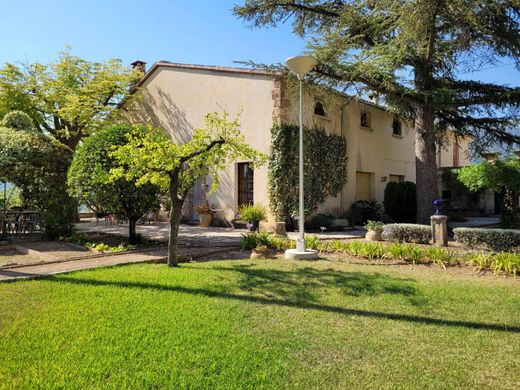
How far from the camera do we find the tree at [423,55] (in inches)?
403

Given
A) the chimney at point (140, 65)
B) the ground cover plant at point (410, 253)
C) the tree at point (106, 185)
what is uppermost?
the chimney at point (140, 65)

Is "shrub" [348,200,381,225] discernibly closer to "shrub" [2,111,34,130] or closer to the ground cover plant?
the ground cover plant

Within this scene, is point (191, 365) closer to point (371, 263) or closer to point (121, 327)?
point (121, 327)

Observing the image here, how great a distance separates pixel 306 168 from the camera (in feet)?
46.7

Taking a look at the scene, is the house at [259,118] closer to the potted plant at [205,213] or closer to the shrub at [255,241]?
the potted plant at [205,213]

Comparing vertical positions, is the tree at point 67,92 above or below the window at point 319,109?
above

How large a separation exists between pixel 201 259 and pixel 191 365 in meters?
5.37

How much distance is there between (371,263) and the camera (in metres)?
7.68

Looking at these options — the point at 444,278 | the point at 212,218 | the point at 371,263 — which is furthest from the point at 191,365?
the point at 212,218

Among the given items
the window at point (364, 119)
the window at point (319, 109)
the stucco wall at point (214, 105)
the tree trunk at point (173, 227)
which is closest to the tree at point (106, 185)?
the tree trunk at point (173, 227)

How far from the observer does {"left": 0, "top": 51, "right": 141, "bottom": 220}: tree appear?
58.5 feet

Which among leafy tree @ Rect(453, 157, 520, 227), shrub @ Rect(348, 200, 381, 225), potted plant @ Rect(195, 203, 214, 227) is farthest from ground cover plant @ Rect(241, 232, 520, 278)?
shrub @ Rect(348, 200, 381, 225)

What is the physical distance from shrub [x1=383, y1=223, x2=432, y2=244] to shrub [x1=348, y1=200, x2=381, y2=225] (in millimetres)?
5286

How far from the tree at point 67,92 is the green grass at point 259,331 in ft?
45.6
